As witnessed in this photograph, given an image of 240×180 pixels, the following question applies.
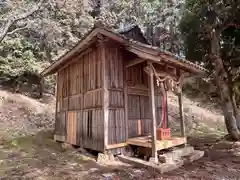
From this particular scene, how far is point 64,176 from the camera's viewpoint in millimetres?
5090

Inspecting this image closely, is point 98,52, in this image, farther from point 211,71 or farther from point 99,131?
point 211,71

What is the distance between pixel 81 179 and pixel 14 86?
14161 millimetres

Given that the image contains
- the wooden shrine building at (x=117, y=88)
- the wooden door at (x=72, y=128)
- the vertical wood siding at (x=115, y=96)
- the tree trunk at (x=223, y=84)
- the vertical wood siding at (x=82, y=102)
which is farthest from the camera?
the tree trunk at (x=223, y=84)

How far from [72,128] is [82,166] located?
271 centimetres

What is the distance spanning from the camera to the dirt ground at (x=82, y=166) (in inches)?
199

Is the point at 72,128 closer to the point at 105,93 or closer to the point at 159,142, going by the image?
the point at 105,93

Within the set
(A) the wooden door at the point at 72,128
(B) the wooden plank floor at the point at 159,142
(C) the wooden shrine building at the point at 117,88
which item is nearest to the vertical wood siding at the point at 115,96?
(C) the wooden shrine building at the point at 117,88

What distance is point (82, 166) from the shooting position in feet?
19.7

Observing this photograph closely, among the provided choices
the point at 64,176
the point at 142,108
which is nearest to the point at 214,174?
the point at 142,108

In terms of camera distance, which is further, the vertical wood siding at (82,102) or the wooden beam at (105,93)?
the vertical wood siding at (82,102)

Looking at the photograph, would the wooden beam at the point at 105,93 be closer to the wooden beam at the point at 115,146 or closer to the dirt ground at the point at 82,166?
the wooden beam at the point at 115,146

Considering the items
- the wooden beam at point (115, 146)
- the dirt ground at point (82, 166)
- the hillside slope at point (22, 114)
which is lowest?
the dirt ground at point (82, 166)

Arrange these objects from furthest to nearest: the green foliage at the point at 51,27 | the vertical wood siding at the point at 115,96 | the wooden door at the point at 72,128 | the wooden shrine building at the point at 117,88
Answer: the green foliage at the point at 51,27 → the wooden door at the point at 72,128 → the vertical wood siding at the point at 115,96 → the wooden shrine building at the point at 117,88

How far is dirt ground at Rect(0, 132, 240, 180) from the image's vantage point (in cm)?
504
